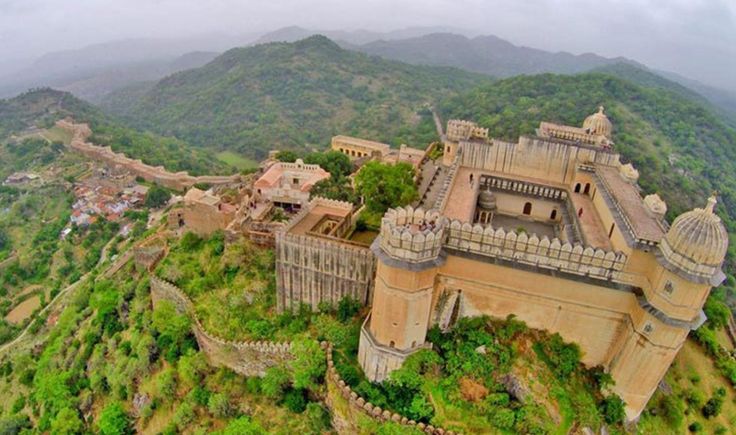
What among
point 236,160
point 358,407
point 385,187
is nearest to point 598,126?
point 385,187

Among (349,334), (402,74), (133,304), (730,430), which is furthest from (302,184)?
(402,74)

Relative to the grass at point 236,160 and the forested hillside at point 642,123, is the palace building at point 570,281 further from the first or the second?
the grass at point 236,160

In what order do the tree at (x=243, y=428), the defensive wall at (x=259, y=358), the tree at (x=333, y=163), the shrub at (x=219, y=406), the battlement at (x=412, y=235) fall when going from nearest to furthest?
1. the battlement at (x=412, y=235)
2. the defensive wall at (x=259, y=358)
3. the tree at (x=243, y=428)
4. the shrub at (x=219, y=406)
5. the tree at (x=333, y=163)

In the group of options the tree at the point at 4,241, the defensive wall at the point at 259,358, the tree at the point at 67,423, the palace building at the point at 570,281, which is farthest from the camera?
the tree at the point at 4,241

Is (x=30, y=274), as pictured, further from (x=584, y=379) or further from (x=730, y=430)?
(x=730, y=430)

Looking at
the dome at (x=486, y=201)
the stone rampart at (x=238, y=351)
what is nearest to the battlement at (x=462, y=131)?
the dome at (x=486, y=201)

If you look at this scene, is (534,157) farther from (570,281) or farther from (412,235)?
(412,235)
